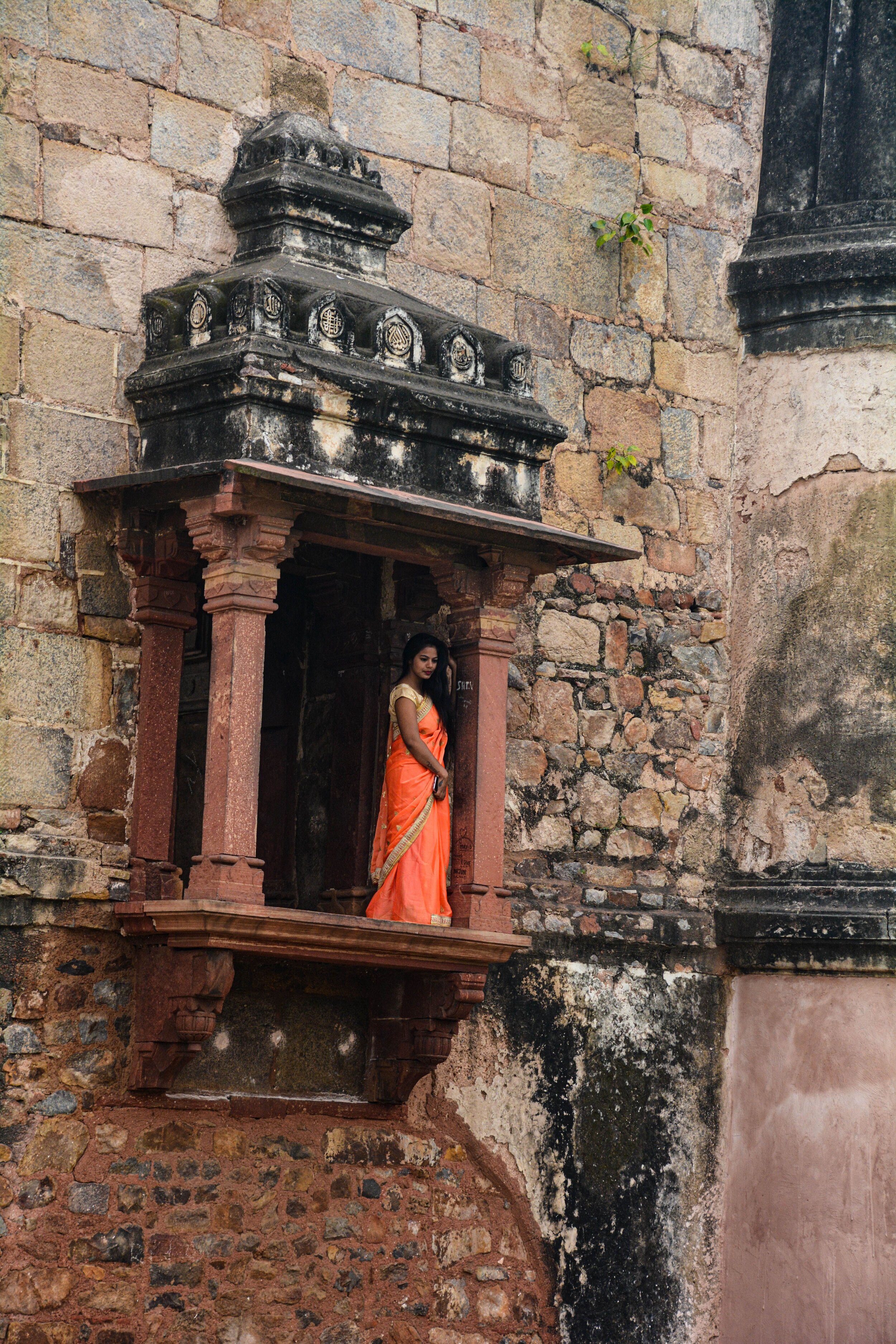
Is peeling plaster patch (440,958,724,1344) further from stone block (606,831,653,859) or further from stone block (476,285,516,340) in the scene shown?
stone block (476,285,516,340)

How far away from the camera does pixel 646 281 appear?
26.8 feet

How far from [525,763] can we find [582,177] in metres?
2.46

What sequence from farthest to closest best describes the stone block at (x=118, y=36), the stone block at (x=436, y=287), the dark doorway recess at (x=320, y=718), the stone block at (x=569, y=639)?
the stone block at (x=569, y=639), the stone block at (x=436, y=287), the dark doorway recess at (x=320, y=718), the stone block at (x=118, y=36)

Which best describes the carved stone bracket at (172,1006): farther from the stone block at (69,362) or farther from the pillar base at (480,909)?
the stone block at (69,362)

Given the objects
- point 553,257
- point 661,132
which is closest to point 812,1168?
point 553,257

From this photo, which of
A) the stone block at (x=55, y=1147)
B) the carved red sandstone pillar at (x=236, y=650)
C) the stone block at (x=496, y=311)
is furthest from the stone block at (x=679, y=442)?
the stone block at (x=55, y=1147)

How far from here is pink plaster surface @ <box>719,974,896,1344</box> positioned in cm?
735

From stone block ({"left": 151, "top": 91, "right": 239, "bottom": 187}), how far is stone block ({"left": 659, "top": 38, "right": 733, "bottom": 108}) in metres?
2.23

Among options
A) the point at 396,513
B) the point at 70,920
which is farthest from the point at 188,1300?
the point at 396,513

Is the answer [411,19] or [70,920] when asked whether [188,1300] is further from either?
[411,19]

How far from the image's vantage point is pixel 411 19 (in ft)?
24.9

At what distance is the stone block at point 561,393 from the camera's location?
7816 millimetres

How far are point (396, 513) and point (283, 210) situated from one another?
47.5 inches

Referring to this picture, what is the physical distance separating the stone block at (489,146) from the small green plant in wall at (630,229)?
40 cm
